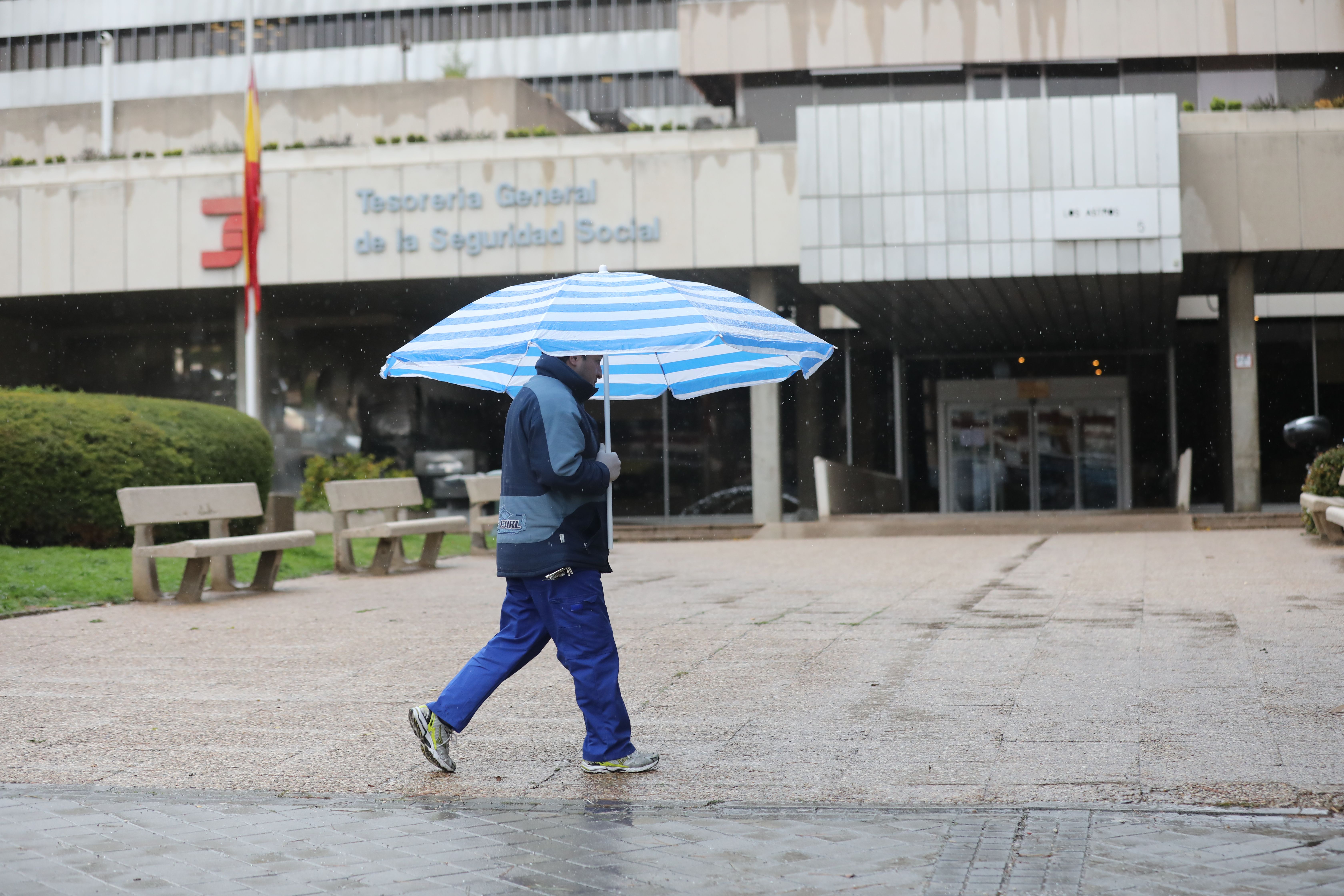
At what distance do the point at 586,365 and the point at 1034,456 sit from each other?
28.5 meters

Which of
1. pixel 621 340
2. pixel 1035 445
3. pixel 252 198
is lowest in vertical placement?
pixel 621 340

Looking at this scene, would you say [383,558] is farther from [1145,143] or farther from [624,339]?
[1145,143]

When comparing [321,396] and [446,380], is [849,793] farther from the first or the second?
[321,396]

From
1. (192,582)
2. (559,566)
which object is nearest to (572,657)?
(559,566)

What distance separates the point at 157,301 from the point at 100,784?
25.3 meters

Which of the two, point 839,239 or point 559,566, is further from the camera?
point 839,239

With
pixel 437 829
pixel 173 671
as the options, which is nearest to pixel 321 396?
pixel 173 671

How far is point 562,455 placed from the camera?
5.12 meters

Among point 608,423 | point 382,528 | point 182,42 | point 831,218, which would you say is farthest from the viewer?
point 182,42

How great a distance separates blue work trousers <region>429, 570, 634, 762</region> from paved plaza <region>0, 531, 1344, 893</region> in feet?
0.67

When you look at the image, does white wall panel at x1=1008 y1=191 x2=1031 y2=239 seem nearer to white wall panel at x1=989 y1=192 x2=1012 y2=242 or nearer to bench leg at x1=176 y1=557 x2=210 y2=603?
white wall panel at x1=989 y1=192 x2=1012 y2=242

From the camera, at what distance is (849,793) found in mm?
4898

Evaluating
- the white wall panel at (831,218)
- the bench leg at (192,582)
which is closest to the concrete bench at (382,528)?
the bench leg at (192,582)

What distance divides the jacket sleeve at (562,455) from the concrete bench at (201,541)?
6428mm
